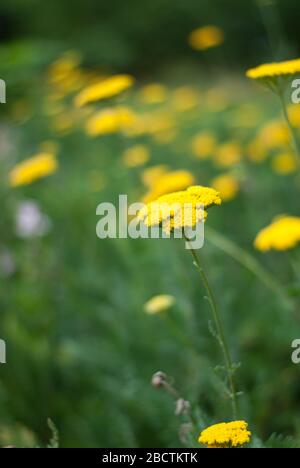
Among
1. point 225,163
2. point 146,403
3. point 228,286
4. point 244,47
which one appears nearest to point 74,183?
point 225,163

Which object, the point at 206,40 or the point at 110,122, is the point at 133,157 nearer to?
the point at 110,122

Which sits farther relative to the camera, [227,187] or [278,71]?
[227,187]

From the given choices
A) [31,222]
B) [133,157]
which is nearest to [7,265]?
[31,222]

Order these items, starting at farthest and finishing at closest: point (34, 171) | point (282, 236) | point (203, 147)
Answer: point (203, 147), point (34, 171), point (282, 236)

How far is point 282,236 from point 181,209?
44 centimetres

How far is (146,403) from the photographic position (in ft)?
4.83

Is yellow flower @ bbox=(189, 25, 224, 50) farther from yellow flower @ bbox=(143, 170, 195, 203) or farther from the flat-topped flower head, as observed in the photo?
the flat-topped flower head

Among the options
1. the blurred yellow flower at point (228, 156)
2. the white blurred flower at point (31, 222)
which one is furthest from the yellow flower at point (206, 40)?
the white blurred flower at point (31, 222)

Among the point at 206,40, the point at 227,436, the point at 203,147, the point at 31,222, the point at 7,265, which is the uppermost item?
the point at 206,40

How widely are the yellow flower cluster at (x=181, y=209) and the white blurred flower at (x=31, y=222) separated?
4.24 ft

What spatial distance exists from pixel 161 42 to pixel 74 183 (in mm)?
6624

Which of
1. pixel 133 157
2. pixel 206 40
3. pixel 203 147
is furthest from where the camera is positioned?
pixel 206 40

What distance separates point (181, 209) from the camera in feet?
2.89
